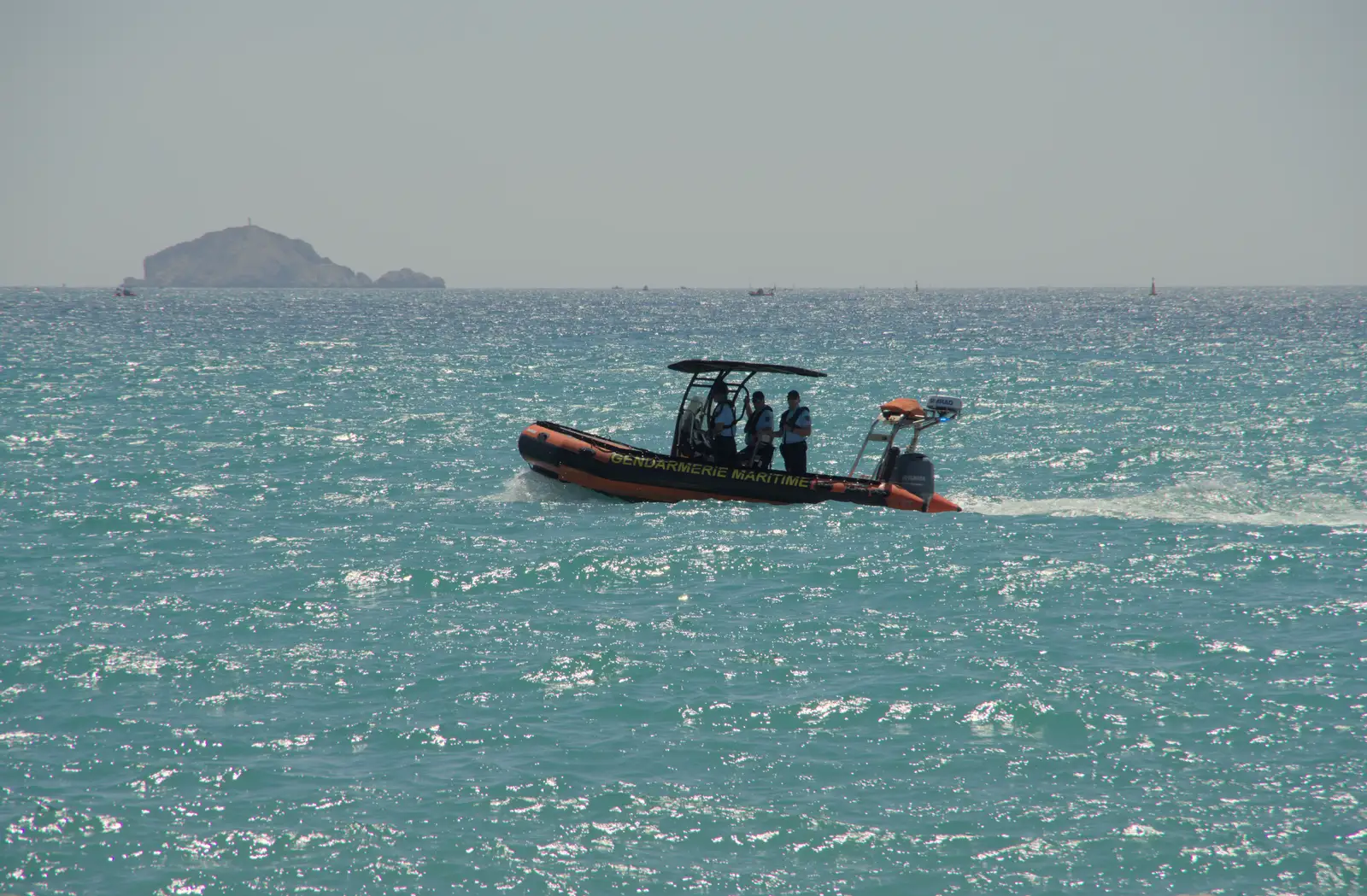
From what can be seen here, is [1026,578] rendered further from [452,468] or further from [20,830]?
[452,468]

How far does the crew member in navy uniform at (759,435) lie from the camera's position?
17031mm

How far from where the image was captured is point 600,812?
7.37 metres

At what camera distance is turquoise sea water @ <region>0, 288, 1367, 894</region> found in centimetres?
695

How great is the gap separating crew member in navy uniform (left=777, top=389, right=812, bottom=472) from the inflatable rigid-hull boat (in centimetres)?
A: 22

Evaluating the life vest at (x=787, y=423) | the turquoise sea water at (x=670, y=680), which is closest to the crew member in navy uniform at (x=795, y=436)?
the life vest at (x=787, y=423)

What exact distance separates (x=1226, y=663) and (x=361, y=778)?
A: 6760mm

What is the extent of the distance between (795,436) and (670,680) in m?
7.98

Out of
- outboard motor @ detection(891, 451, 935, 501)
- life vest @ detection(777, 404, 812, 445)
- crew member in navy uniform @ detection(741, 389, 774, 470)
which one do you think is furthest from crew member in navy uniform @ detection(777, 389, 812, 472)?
outboard motor @ detection(891, 451, 935, 501)

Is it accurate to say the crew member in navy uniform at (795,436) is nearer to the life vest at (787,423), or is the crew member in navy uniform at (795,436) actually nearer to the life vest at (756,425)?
the life vest at (787,423)

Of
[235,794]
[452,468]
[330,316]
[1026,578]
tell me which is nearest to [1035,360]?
[452,468]

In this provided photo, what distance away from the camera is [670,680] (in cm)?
958

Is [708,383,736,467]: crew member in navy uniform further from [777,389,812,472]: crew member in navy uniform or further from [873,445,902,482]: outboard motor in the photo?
[873,445,902,482]: outboard motor

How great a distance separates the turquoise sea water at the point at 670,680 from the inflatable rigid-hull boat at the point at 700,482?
324 millimetres

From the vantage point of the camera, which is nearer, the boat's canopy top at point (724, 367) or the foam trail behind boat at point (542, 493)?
the boat's canopy top at point (724, 367)
